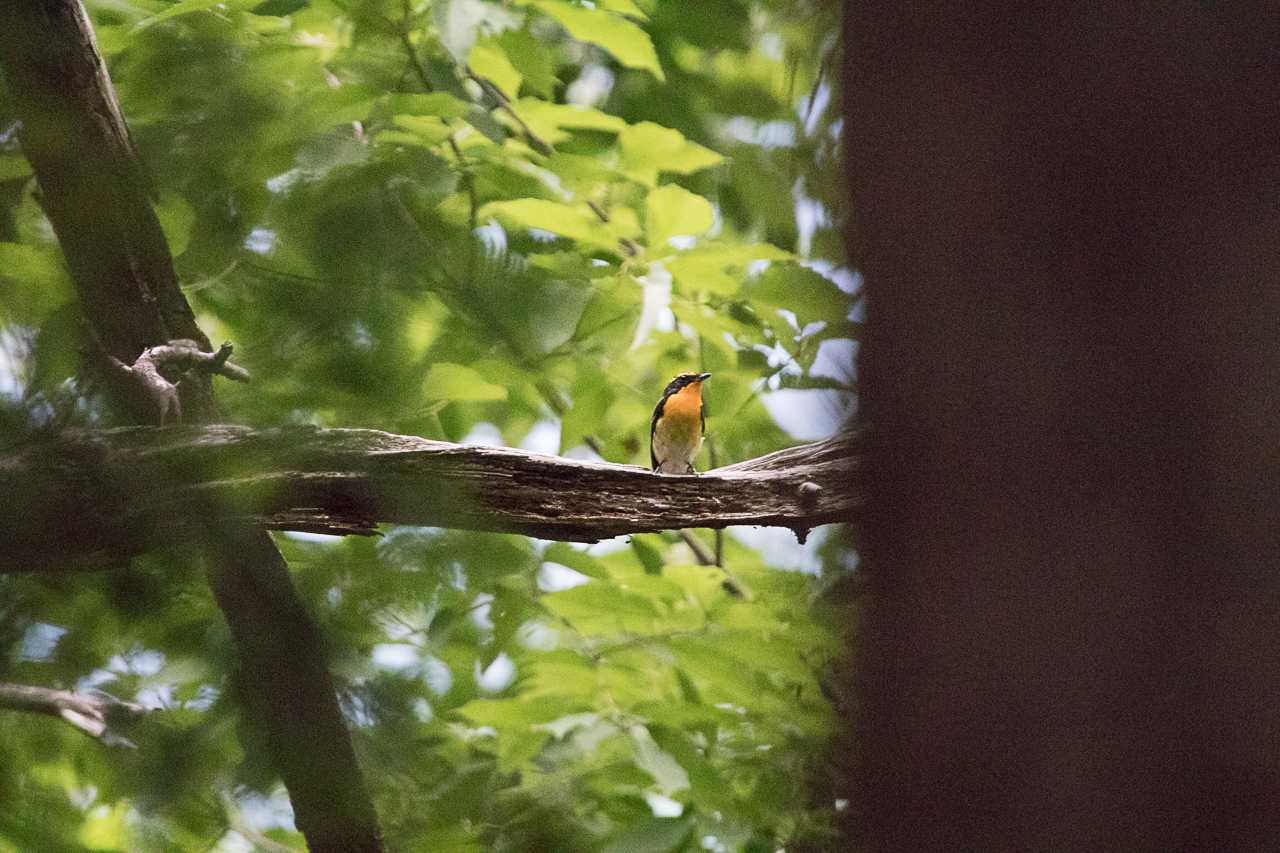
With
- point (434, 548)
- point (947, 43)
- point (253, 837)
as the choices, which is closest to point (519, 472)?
point (434, 548)

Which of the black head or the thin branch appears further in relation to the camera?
the black head

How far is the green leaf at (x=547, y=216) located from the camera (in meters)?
2.89

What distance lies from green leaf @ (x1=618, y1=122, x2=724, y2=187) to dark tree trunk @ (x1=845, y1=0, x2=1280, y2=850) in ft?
7.00

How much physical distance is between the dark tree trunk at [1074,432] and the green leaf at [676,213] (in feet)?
6.44

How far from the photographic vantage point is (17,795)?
141 cm

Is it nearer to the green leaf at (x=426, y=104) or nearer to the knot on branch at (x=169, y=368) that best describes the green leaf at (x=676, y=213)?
the green leaf at (x=426, y=104)

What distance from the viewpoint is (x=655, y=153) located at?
310cm

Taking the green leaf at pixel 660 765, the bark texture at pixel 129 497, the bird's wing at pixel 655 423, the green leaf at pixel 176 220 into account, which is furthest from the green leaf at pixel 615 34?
the bird's wing at pixel 655 423

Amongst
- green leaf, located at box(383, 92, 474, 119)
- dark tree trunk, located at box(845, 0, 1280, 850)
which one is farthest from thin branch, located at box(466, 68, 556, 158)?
dark tree trunk, located at box(845, 0, 1280, 850)

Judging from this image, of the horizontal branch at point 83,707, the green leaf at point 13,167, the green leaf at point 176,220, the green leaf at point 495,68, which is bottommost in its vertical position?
the horizontal branch at point 83,707

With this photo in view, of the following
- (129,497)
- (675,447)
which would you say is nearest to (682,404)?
(675,447)

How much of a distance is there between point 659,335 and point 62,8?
2.03 metres

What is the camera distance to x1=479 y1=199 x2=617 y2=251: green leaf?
2895mm

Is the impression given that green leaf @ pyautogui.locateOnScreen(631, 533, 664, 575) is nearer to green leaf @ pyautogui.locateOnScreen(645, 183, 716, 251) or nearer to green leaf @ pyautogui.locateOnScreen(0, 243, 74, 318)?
green leaf @ pyautogui.locateOnScreen(645, 183, 716, 251)
